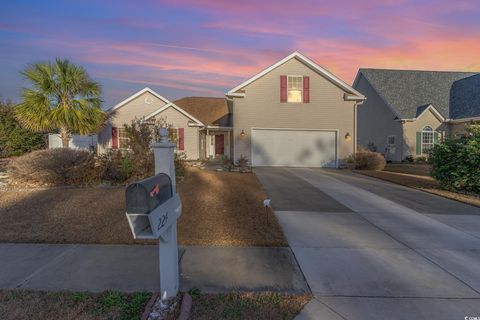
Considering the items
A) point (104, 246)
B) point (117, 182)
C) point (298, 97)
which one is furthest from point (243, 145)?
point (104, 246)

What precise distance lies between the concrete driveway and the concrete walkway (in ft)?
1.37

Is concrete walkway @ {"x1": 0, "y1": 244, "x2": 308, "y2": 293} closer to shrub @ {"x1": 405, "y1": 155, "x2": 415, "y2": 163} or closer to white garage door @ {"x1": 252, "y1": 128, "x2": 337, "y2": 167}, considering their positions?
white garage door @ {"x1": 252, "y1": 128, "x2": 337, "y2": 167}

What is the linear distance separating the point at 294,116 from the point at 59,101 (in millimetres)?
12997

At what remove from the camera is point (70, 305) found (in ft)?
10.8

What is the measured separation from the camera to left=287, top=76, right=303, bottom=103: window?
18.8m

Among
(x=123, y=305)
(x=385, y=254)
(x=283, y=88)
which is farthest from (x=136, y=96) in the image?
(x=123, y=305)

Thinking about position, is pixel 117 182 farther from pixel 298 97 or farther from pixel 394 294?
pixel 298 97

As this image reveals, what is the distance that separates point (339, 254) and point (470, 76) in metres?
25.7

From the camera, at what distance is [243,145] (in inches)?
730

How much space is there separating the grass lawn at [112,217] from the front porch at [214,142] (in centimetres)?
1550

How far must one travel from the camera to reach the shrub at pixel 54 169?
10.2 m

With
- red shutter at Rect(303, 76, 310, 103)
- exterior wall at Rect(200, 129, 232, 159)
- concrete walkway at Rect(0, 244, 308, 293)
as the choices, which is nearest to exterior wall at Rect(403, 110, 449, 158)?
red shutter at Rect(303, 76, 310, 103)

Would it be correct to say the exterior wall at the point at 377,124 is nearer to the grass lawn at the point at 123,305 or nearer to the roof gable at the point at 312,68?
the roof gable at the point at 312,68

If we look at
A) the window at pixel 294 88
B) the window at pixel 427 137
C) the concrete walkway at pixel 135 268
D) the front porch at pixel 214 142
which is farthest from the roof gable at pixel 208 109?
the concrete walkway at pixel 135 268
